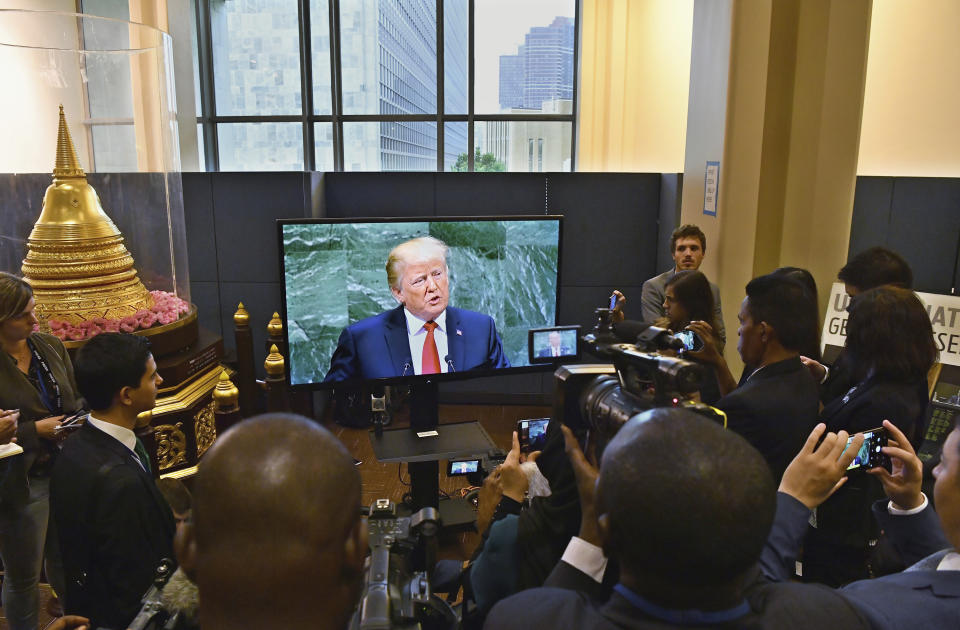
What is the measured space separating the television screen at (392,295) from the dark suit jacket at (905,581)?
219 centimetres

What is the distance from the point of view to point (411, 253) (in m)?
3.34

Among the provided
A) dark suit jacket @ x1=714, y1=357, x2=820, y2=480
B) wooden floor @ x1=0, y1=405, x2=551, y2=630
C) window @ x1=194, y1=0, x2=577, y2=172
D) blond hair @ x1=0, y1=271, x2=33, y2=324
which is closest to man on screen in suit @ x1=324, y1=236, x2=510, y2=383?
wooden floor @ x1=0, y1=405, x2=551, y2=630

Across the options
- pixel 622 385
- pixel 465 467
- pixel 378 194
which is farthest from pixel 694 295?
pixel 378 194

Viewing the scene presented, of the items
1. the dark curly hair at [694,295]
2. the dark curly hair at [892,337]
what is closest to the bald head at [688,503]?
the dark curly hair at [892,337]

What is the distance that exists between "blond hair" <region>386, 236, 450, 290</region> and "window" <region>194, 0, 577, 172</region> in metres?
4.10

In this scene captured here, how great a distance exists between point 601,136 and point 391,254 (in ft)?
13.1

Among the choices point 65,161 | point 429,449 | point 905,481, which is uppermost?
point 65,161

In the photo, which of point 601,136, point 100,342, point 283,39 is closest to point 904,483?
point 100,342

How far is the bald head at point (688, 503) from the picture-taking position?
2.86 feet

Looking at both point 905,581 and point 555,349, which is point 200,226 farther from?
point 905,581

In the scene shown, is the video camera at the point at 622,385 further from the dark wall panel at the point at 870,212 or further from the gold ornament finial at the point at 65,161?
the gold ornament finial at the point at 65,161

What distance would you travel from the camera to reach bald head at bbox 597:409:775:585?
872mm

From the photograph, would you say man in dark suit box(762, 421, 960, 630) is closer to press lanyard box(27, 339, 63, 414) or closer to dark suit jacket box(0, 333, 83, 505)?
dark suit jacket box(0, 333, 83, 505)

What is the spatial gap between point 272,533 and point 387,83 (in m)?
6.87
